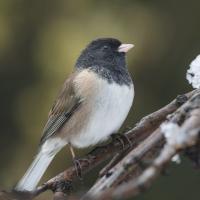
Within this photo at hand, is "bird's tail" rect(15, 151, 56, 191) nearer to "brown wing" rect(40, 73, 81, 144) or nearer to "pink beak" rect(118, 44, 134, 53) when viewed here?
"brown wing" rect(40, 73, 81, 144)

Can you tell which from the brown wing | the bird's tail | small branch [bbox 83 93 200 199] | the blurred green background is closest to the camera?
small branch [bbox 83 93 200 199]

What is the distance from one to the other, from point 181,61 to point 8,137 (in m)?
1.37

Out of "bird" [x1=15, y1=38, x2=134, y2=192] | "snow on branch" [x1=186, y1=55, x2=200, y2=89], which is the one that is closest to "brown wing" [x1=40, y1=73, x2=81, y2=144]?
"bird" [x1=15, y1=38, x2=134, y2=192]

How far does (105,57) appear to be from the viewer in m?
2.88

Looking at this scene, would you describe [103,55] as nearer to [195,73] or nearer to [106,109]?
[106,109]

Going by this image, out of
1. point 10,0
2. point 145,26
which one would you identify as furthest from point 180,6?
point 10,0

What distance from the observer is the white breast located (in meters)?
2.50

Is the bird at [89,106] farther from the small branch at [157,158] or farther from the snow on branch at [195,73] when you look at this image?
the small branch at [157,158]

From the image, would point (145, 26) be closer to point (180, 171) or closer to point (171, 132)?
point (180, 171)

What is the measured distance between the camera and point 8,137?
4617 millimetres

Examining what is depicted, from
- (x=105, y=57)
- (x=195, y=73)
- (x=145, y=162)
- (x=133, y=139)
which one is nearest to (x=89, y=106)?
(x=105, y=57)

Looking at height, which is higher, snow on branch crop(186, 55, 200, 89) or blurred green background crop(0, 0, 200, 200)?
snow on branch crop(186, 55, 200, 89)

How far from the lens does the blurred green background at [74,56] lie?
14.3ft

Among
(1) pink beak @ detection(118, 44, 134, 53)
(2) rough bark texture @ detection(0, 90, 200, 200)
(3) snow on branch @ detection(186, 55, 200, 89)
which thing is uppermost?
(2) rough bark texture @ detection(0, 90, 200, 200)
